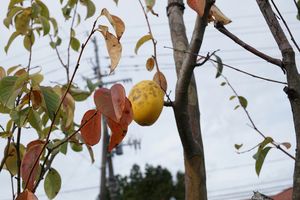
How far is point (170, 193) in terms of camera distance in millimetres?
14844

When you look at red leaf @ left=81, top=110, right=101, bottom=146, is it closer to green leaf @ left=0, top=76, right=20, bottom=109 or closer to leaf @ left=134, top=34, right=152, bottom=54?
green leaf @ left=0, top=76, right=20, bottom=109

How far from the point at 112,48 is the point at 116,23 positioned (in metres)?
0.06

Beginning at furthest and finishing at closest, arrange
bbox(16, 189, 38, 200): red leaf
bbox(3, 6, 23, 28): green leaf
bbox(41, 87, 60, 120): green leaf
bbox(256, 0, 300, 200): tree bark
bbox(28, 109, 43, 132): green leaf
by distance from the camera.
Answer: bbox(3, 6, 23, 28): green leaf < bbox(28, 109, 43, 132): green leaf < bbox(41, 87, 60, 120): green leaf < bbox(16, 189, 38, 200): red leaf < bbox(256, 0, 300, 200): tree bark

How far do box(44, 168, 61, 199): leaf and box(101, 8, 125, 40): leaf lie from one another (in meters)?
0.41

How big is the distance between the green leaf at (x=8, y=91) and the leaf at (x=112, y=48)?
16cm

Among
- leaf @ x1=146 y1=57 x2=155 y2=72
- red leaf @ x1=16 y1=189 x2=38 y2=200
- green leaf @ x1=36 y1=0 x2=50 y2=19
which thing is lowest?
red leaf @ x1=16 y1=189 x2=38 y2=200

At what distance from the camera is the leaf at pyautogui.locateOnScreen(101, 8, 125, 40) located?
0.67 m

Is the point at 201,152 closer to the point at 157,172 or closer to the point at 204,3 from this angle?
the point at 204,3

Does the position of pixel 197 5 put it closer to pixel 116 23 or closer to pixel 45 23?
pixel 116 23

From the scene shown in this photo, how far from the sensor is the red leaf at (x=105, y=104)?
62cm

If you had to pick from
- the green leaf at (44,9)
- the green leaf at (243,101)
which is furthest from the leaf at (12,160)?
the green leaf at (243,101)

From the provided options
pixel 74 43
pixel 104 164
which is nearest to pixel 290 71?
pixel 74 43

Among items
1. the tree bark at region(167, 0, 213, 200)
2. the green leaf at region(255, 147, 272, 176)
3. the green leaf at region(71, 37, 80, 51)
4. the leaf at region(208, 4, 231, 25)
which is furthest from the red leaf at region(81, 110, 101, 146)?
the green leaf at region(71, 37, 80, 51)

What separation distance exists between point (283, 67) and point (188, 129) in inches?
11.0
